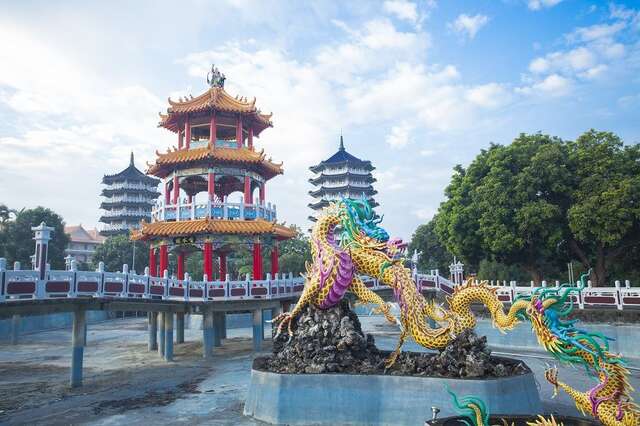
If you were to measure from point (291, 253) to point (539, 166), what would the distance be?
2688 cm

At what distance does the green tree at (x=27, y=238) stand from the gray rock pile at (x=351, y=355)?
118 ft

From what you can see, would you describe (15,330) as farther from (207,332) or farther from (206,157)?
(206,157)

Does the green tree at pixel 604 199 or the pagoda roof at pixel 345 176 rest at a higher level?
the pagoda roof at pixel 345 176

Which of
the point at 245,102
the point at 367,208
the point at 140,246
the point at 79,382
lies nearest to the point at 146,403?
the point at 79,382

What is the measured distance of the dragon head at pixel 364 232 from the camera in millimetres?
13367

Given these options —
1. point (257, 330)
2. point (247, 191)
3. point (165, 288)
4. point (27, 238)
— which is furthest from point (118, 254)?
point (165, 288)

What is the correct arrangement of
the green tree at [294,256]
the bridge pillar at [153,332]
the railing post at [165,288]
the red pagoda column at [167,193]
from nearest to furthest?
the railing post at [165,288] → the red pagoda column at [167,193] → the bridge pillar at [153,332] → the green tree at [294,256]

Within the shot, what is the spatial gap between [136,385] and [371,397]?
9.05 metres

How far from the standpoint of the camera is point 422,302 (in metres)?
12.6

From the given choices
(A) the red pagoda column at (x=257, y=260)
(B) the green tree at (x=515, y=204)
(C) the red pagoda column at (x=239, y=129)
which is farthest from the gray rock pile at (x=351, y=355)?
(B) the green tree at (x=515, y=204)

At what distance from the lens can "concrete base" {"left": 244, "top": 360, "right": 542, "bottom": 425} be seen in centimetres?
1038

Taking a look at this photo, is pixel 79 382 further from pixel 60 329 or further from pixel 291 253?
pixel 291 253

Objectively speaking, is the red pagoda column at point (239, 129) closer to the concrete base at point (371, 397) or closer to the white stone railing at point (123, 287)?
the white stone railing at point (123, 287)

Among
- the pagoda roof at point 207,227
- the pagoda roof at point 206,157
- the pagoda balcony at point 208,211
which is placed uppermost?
the pagoda roof at point 206,157
